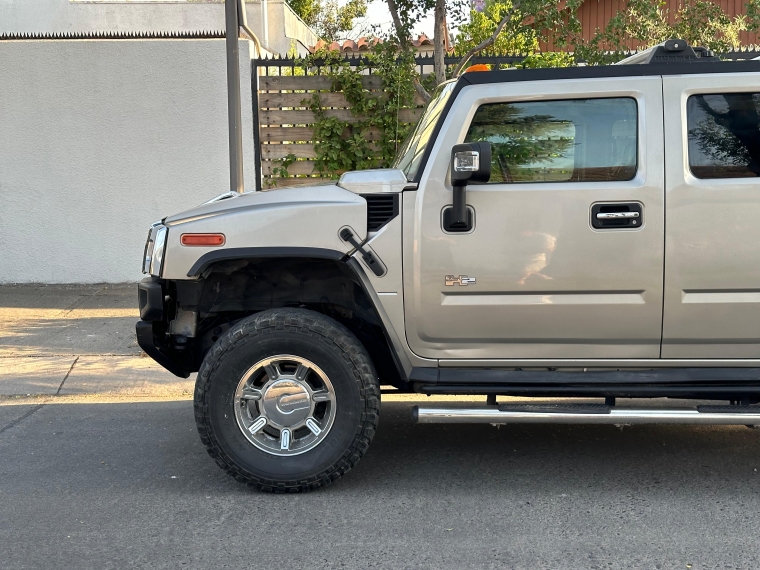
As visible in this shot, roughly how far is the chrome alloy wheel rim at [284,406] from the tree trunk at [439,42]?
4876 mm

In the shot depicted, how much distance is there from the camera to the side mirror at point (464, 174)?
4.00m

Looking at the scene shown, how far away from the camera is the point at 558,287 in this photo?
418cm

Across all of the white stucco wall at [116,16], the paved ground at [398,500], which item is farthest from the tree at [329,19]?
the paved ground at [398,500]

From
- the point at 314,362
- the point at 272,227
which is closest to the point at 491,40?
the point at 272,227

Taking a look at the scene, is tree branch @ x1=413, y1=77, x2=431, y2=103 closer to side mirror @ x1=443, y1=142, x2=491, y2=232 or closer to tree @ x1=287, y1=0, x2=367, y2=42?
side mirror @ x1=443, y1=142, x2=491, y2=232

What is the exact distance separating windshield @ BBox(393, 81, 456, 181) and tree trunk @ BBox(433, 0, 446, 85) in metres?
3.75

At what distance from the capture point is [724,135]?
13.7 ft

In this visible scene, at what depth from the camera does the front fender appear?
4.21 meters

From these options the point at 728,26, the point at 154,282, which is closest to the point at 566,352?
the point at 154,282

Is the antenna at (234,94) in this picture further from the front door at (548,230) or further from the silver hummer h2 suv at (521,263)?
the front door at (548,230)

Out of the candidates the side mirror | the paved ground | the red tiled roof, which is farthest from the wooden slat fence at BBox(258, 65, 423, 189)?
the side mirror

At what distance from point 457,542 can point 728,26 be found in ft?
24.2

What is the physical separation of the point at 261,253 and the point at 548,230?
4.68 feet

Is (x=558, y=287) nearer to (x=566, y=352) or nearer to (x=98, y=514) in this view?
(x=566, y=352)
